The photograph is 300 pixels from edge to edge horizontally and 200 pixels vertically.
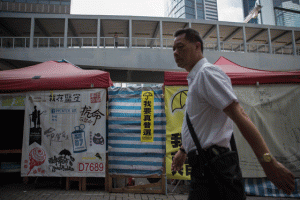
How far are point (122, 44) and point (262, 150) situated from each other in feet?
84.0

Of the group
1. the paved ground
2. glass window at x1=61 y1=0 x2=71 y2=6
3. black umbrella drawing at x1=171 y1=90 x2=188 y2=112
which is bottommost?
the paved ground

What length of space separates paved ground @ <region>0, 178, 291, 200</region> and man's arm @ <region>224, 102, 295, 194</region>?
11.3 ft

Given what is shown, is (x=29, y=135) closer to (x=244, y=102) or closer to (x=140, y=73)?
(x=244, y=102)

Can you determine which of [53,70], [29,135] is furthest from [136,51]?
[29,135]

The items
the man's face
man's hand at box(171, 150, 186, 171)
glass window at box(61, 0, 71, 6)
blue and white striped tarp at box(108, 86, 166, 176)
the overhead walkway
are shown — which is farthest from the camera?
glass window at box(61, 0, 71, 6)

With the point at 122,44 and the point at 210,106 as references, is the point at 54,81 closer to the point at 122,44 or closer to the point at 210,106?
the point at 210,106

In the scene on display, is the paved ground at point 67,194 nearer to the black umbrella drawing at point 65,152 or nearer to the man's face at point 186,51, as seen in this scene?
the black umbrella drawing at point 65,152

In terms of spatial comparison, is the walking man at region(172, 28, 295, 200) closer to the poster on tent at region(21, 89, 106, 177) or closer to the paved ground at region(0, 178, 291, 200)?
the paved ground at region(0, 178, 291, 200)

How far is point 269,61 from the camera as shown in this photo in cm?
1877

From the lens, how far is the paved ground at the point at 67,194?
12.9ft

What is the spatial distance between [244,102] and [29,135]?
5337 millimetres

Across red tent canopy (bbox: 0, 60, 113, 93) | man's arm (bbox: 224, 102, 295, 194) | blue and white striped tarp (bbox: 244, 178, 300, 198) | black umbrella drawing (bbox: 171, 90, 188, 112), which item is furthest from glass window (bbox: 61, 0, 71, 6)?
man's arm (bbox: 224, 102, 295, 194)

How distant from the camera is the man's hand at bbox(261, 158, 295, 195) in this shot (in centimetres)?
92

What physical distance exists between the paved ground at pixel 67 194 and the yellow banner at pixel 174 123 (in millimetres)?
487
